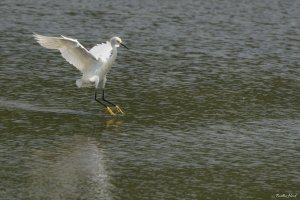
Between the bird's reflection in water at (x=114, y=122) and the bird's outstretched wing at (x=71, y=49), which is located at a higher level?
the bird's outstretched wing at (x=71, y=49)

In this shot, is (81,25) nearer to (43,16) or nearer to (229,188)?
(43,16)

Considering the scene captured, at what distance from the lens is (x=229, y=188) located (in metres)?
12.3

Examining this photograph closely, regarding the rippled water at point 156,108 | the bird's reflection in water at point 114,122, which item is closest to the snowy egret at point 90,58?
Answer: the bird's reflection in water at point 114,122

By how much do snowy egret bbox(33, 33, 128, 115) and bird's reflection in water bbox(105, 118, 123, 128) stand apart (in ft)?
1.08

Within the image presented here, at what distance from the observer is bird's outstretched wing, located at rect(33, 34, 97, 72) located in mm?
16141

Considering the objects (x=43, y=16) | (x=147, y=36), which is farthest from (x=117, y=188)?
(x=43, y=16)

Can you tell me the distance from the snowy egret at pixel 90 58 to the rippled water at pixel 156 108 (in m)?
0.47

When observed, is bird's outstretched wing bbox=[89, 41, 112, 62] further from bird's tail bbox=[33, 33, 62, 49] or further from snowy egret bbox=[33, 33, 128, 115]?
bird's tail bbox=[33, 33, 62, 49]

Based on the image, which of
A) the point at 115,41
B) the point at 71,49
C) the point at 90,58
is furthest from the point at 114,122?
the point at 115,41

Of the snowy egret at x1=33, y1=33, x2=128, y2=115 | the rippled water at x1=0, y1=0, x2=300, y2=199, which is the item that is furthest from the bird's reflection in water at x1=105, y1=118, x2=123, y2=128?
the snowy egret at x1=33, y1=33, x2=128, y2=115

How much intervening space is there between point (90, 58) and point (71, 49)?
0.47 m

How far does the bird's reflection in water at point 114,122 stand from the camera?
15.6 metres

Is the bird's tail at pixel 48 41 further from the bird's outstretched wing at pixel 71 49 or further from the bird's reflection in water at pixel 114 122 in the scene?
the bird's reflection in water at pixel 114 122

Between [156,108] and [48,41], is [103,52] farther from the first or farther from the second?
[156,108]
